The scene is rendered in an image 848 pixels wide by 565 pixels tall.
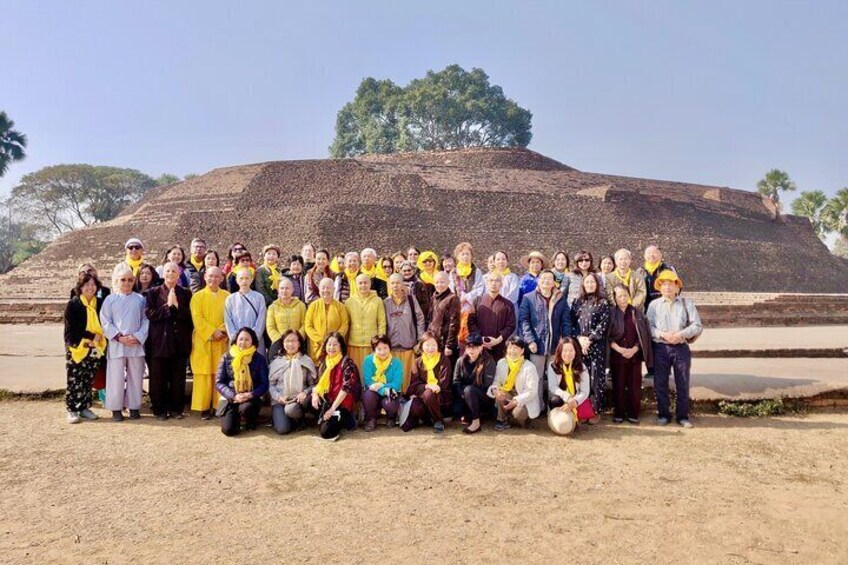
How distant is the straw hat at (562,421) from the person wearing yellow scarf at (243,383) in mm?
2404

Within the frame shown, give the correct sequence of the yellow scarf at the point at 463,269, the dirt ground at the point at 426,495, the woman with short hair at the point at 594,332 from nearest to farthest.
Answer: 1. the dirt ground at the point at 426,495
2. the woman with short hair at the point at 594,332
3. the yellow scarf at the point at 463,269

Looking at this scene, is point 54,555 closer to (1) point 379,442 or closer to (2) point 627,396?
(1) point 379,442

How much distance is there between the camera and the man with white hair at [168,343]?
5055 mm

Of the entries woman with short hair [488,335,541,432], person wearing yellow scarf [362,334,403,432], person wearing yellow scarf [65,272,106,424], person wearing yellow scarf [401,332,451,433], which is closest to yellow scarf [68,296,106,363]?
person wearing yellow scarf [65,272,106,424]

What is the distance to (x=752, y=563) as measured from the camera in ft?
8.07

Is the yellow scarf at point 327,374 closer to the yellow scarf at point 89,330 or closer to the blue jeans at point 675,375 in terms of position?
the yellow scarf at point 89,330

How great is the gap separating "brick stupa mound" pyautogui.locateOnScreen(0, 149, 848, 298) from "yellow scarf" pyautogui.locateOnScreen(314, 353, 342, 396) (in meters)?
20.1

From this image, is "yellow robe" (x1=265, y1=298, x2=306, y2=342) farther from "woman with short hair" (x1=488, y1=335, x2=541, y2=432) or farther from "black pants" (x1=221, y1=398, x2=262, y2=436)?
"woman with short hair" (x1=488, y1=335, x2=541, y2=432)

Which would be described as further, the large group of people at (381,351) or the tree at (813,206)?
the tree at (813,206)

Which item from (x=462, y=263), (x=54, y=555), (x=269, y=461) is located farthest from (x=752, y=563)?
(x=462, y=263)

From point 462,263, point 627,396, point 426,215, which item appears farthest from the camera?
point 426,215

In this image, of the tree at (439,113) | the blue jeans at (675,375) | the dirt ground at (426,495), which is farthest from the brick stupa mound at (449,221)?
the dirt ground at (426,495)

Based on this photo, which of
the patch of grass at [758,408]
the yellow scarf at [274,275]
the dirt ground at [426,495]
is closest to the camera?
the dirt ground at [426,495]

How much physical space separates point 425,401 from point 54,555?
8.97 feet
